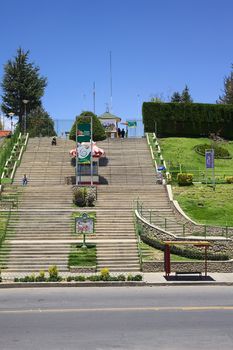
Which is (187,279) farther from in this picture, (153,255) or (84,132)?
(84,132)

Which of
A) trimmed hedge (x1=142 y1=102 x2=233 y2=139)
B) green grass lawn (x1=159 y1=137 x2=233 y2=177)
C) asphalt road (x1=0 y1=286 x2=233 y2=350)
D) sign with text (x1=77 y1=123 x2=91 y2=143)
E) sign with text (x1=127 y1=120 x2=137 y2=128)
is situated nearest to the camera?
asphalt road (x1=0 y1=286 x2=233 y2=350)

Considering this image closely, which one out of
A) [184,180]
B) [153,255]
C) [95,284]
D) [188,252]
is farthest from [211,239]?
[184,180]

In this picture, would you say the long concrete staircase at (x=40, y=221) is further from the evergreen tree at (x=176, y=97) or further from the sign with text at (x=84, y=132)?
the evergreen tree at (x=176, y=97)

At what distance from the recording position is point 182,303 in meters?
18.7

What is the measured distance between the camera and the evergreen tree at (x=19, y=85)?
76.3 m

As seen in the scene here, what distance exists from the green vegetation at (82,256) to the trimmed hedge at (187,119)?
3516cm

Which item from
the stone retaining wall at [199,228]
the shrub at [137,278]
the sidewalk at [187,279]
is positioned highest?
the stone retaining wall at [199,228]

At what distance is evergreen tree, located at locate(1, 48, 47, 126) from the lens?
7631cm

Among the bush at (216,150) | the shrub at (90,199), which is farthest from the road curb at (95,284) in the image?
the bush at (216,150)

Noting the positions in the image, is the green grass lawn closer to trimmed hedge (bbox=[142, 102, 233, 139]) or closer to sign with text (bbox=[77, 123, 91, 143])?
trimmed hedge (bbox=[142, 102, 233, 139])

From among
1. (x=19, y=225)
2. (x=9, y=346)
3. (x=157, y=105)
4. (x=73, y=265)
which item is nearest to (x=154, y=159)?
(x=157, y=105)

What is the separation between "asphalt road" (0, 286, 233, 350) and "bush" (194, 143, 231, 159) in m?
34.1

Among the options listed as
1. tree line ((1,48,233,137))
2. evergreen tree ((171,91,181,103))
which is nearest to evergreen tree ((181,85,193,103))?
evergreen tree ((171,91,181,103))

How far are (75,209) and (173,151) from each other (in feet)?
74.7
